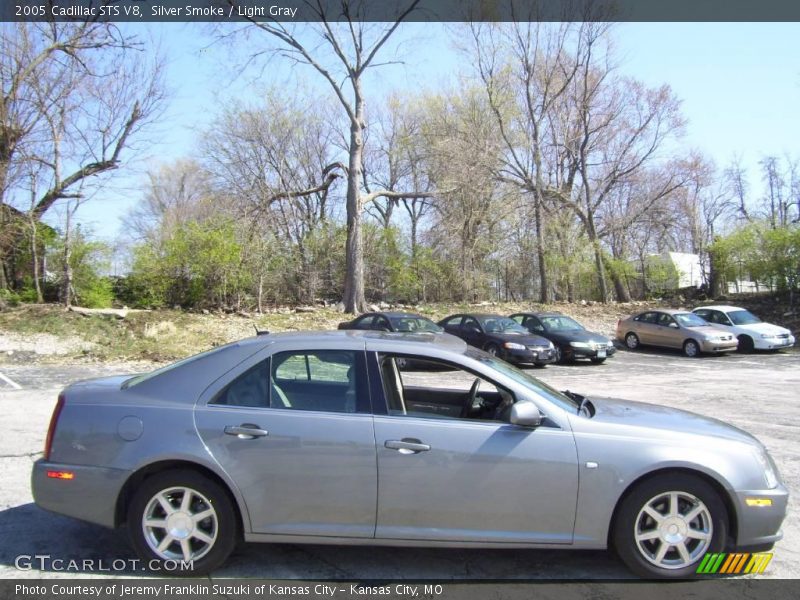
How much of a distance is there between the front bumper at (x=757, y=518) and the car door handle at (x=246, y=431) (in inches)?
117

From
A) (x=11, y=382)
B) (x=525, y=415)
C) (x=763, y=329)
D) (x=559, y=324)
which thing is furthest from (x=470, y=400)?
(x=763, y=329)

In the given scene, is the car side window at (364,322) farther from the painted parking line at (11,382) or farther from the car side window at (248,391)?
the car side window at (248,391)

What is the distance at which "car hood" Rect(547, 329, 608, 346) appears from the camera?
17094 mm

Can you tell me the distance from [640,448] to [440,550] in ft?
4.99

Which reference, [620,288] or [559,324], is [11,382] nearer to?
[559,324]

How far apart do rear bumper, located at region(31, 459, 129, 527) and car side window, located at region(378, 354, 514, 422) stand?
68.9 inches

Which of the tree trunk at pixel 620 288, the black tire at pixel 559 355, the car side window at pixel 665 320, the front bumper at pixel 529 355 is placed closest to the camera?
the front bumper at pixel 529 355

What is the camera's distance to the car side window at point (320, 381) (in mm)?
3814

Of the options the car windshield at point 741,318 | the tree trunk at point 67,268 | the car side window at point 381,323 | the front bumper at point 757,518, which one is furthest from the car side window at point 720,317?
the tree trunk at point 67,268

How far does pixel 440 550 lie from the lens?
4.08 m

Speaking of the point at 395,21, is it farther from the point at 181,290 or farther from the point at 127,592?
the point at 127,592

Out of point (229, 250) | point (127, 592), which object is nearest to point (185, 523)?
point (127, 592)

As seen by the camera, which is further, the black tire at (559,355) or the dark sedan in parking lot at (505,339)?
the black tire at (559,355)

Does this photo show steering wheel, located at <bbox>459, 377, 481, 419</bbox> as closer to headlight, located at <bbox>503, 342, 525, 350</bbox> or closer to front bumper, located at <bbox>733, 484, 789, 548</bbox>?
front bumper, located at <bbox>733, 484, 789, 548</bbox>
